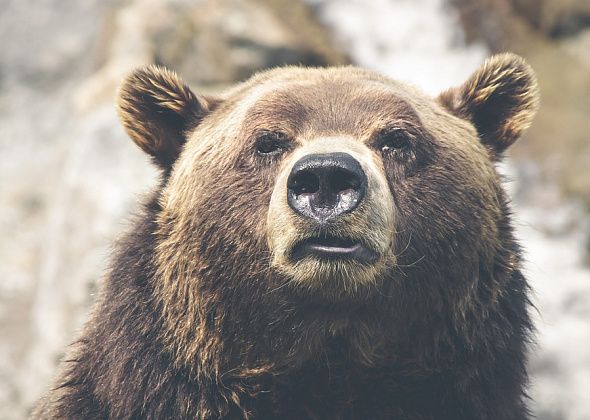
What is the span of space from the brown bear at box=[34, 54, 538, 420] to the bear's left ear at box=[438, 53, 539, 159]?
0.62 m

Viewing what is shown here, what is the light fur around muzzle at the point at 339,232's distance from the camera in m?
5.13

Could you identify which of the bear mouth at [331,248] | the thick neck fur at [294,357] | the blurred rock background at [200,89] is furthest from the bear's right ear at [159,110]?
the blurred rock background at [200,89]

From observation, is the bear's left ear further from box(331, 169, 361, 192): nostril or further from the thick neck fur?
box(331, 169, 361, 192): nostril

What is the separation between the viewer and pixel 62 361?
6.53 meters

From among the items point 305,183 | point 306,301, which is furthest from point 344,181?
point 306,301

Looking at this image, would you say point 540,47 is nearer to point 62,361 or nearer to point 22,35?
point 22,35

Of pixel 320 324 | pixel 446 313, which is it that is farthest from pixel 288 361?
pixel 446 313

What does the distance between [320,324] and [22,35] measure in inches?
616

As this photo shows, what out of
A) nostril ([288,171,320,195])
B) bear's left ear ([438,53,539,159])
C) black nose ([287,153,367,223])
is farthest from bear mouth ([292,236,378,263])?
bear's left ear ([438,53,539,159])

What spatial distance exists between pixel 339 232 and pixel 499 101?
219 cm

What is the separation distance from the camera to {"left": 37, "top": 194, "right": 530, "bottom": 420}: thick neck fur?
5715 mm

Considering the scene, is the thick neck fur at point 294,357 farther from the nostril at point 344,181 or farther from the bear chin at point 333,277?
the nostril at point 344,181

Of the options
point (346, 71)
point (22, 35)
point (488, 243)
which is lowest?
point (488, 243)

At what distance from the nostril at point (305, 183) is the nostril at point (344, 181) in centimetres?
9
